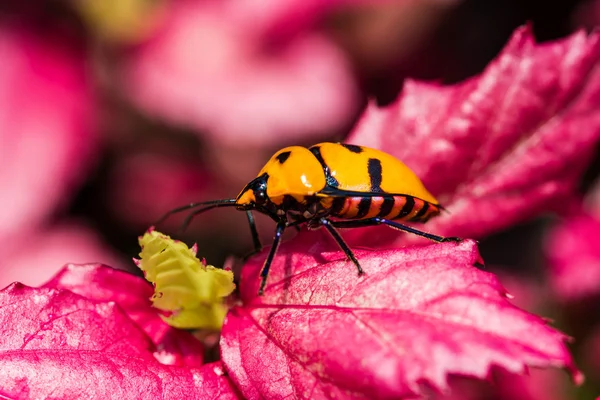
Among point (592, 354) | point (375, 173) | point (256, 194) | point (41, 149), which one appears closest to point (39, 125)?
point (41, 149)

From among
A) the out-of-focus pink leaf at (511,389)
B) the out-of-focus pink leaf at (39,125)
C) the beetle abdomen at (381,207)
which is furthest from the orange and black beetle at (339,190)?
the out-of-focus pink leaf at (39,125)

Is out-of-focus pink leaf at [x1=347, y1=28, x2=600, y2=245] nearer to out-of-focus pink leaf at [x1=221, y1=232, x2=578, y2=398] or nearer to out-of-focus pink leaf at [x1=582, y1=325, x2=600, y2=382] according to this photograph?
out-of-focus pink leaf at [x1=221, y1=232, x2=578, y2=398]

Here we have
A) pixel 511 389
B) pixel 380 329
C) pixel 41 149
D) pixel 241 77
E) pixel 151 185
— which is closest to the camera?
pixel 380 329

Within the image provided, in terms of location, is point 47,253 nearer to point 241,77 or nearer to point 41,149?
point 41,149

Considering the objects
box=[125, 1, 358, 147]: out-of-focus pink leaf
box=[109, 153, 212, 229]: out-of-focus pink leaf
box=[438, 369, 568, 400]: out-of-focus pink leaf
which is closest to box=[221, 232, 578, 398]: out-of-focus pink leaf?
box=[438, 369, 568, 400]: out-of-focus pink leaf

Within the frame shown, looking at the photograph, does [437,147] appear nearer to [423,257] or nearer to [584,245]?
[423,257]

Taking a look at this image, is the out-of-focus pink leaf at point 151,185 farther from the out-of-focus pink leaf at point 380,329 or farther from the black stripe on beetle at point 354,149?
the out-of-focus pink leaf at point 380,329

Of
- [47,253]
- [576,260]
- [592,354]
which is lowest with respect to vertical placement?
[592,354]

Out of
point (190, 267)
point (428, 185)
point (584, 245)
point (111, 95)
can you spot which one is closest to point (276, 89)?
point (111, 95)
